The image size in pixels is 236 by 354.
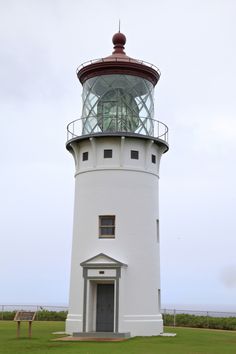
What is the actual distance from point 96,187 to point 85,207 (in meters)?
1.02

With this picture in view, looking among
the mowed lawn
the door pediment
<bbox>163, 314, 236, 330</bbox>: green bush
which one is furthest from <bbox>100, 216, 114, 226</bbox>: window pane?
<bbox>163, 314, 236, 330</bbox>: green bush

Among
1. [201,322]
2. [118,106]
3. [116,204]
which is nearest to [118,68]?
[118,106]

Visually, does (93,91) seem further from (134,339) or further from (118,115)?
(134,339)

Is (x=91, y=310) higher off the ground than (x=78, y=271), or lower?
lower

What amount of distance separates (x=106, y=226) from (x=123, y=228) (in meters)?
0.77

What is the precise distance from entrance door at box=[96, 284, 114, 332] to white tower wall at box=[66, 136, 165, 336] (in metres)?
0.32

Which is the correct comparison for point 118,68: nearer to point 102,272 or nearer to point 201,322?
point 102,272

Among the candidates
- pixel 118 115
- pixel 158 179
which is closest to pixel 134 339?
pixel 158 179

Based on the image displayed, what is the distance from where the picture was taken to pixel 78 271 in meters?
23.3

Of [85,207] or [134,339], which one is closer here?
[134,339]

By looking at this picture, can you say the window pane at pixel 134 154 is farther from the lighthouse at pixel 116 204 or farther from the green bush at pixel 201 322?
the green bush at pixel 201 322

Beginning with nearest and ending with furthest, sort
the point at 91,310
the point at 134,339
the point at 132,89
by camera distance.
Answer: the point at 134,339 → the point at 91,310 → the point at 132,89

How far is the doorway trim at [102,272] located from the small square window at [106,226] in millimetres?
1146

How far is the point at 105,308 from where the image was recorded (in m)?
22.8
